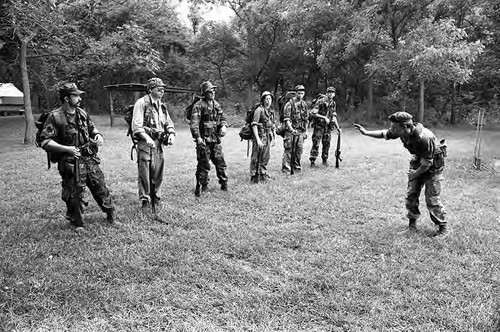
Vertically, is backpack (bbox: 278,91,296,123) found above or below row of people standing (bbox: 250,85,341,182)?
above

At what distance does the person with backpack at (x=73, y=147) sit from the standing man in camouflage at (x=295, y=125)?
4.98m

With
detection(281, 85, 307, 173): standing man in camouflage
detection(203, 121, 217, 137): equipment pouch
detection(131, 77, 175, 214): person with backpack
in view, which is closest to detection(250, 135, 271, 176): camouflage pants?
detection(281, 85, 307, 173): standing man in camouflage

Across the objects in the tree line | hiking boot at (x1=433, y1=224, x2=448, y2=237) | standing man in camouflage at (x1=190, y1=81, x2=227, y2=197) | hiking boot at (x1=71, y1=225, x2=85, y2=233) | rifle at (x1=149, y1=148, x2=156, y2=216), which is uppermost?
the tree line

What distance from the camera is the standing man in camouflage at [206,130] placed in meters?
7.14

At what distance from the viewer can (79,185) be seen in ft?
17.1

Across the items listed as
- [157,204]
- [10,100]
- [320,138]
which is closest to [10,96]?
[10,100]

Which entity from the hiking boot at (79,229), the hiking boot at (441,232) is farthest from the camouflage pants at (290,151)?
the hiking boot at (79,229)

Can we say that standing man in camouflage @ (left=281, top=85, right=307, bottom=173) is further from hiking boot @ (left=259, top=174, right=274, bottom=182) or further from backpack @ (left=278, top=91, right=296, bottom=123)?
hiking boot @ (left=259, top=174, right=274, bottom=182)

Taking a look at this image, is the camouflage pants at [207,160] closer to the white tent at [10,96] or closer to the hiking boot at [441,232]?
the hiking boot at [441,232]

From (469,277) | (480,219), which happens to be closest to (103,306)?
(469,277)

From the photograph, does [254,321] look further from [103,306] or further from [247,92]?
[247,92]

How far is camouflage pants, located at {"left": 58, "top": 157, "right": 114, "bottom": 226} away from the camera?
17.0ft

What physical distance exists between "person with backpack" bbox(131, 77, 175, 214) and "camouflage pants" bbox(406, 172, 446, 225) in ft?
11.9

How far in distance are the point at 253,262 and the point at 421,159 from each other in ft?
8.41
